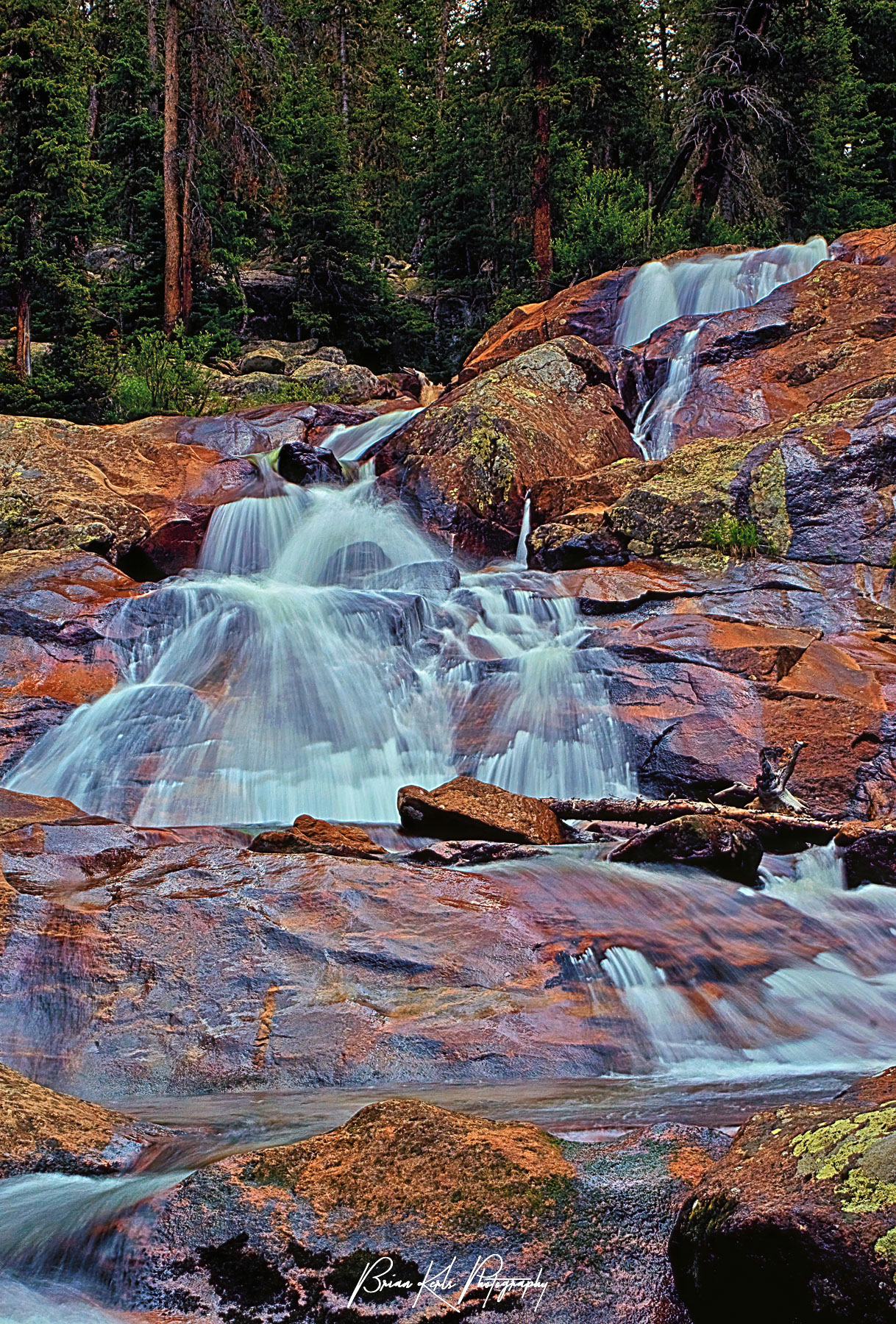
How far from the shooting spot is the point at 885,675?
8.78m

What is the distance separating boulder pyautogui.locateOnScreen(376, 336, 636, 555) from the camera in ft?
41.6

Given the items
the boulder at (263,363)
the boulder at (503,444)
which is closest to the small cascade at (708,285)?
the boulder at (503,444)

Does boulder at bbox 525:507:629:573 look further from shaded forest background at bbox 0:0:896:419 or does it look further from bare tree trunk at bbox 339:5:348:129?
bare tree trunk at bbox 339:5:348:129

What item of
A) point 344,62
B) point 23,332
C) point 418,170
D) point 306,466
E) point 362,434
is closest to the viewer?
point 306,466

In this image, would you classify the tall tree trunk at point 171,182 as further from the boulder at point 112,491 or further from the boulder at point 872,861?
the boulder at point 872,861

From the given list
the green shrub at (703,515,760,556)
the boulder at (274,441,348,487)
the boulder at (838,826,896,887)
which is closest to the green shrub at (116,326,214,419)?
the boulder at (274,441,348,487)

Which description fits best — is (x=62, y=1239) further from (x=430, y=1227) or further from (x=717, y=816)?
(x=717, y=816)

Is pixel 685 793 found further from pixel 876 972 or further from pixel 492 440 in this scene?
pixel 492 440

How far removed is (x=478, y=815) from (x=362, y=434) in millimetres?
10509

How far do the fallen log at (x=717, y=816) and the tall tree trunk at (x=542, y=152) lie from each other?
739 inches

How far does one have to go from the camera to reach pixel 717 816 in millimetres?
6555

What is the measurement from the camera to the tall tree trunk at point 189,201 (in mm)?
22797

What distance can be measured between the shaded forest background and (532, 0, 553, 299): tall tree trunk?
0.05 meters

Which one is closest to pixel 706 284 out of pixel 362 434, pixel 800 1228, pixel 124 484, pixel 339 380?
pixel 362 434
